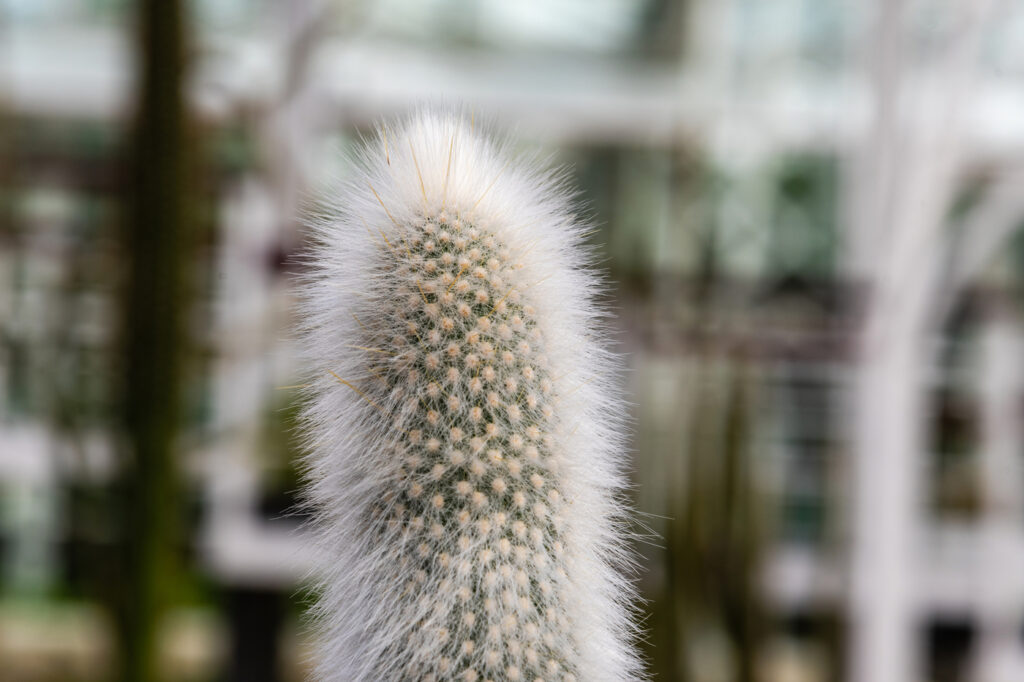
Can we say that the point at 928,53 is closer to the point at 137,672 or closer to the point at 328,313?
the point at 328,313

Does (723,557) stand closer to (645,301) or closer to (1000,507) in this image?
(645,301)

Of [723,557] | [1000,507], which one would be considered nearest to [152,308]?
[723,557]

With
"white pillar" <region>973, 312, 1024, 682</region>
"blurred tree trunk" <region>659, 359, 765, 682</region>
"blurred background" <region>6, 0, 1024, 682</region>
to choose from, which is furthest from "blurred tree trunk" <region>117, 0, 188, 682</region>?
"white pillar" <region>973, 312, 1024, 682</region>

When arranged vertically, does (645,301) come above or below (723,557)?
above

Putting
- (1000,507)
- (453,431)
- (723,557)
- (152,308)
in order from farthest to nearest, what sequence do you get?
(1000,507) → (723,557) → (152,308) → (453,431)

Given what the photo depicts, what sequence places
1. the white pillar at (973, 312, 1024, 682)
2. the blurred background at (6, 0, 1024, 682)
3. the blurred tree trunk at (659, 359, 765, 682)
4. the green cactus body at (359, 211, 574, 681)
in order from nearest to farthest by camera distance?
the green cactus body at (359, 211, 574, 681) < the blurred background at (6, 0, 1024, 682) < the blurred tree trunk at (659, 359, 765, 682) < the white pillar at (973, 312, 1024, 682)

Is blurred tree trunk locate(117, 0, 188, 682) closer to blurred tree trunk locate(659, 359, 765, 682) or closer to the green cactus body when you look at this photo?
blurred tree trunk locate(659, 359, 765, 682)

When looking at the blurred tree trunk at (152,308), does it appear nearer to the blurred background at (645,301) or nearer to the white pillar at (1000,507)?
the blurred background at (645,301)
